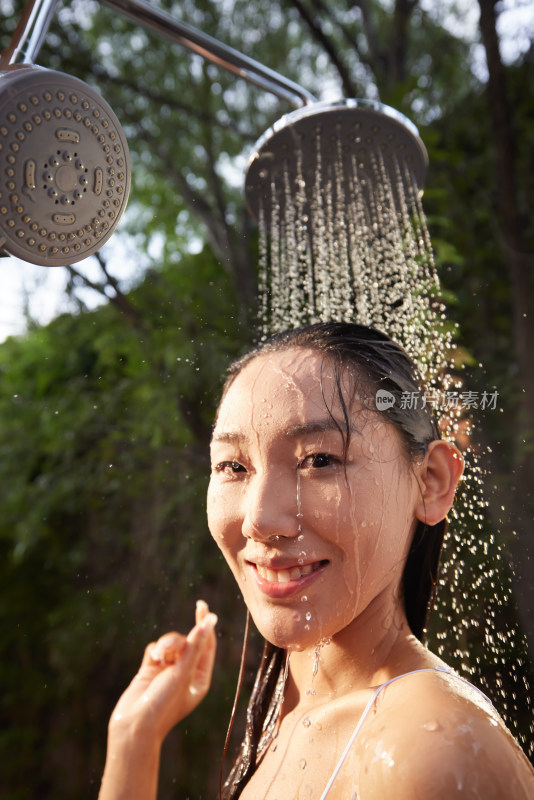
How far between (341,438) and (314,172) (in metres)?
0.61

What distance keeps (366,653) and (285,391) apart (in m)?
0.34

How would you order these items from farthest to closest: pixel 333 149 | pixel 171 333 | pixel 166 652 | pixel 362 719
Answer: pixel 171 333
pixel 166 652
pixel 333 149
pixel 362 719

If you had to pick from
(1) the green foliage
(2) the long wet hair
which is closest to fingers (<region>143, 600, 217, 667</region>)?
(1) the green foliage

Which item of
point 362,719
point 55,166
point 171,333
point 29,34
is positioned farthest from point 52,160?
point 171,333

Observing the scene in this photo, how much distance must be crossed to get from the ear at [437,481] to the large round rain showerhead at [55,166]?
0.51 m

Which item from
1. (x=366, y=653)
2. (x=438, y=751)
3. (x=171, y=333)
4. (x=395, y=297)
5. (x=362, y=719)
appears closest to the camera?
(x=438, y=751)

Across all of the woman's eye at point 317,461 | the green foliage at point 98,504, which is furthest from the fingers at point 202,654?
the woman's eye at point 317,461

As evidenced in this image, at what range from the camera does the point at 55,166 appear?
2.48ft

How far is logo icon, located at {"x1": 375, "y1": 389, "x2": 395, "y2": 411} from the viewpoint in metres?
0.83

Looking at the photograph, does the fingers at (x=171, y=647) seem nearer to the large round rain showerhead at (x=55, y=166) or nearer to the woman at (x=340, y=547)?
the woman at (x=340, y=547)

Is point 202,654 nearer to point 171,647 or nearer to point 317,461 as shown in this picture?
point 171,647

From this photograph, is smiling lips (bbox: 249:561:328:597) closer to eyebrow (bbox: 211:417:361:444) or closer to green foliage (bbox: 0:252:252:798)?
eyebrow (bbox: 211:417:361:444)

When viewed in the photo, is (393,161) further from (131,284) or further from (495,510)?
(131,284)

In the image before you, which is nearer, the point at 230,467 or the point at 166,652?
the point at 230,467
